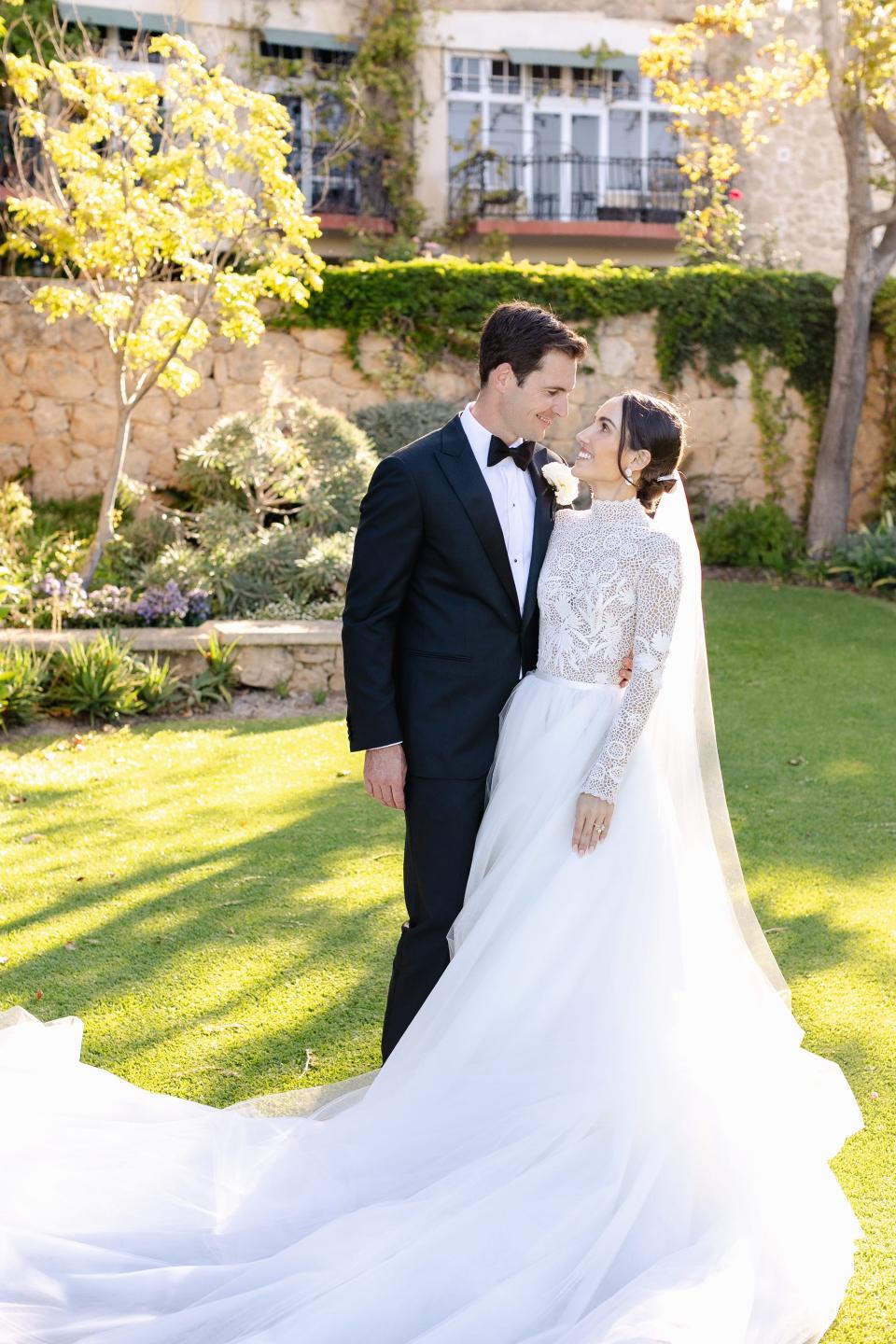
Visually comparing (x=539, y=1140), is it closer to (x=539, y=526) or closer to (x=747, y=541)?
(x=539, y=526)

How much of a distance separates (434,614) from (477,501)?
0.95ft

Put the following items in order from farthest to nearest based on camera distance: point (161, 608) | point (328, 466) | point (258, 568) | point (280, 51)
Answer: point (280, 51) → point (328, 466) → point (258, 568) → point (161, 608)

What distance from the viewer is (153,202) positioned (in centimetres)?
845

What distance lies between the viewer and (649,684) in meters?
2.74

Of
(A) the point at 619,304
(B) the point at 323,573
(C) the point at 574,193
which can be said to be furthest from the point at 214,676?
(C) the point at 574,193

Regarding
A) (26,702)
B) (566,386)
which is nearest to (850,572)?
(26,702)

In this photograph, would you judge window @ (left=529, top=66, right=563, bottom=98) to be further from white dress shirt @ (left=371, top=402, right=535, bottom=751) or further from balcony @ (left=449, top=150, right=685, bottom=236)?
white dress shirt @ (left=371, top=402, right=535, bottom=751)

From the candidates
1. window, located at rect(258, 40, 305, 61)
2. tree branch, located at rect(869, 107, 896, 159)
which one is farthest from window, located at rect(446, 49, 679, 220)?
tree branch, located at rect(869, 107, 896, 159)

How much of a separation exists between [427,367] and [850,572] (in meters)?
4.73

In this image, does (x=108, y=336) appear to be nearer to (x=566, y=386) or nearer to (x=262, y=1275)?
(x=566, y=386)

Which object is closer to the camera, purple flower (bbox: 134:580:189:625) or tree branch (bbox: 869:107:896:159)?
purple flower (bbox: 134:580:189:625)

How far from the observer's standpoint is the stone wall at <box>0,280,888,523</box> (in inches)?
469

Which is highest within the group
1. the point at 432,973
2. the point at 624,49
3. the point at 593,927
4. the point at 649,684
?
the point at 624,49

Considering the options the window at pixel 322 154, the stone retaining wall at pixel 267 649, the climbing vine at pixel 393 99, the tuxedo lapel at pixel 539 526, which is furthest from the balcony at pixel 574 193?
the tuxedo lapel at pixel 539 526
